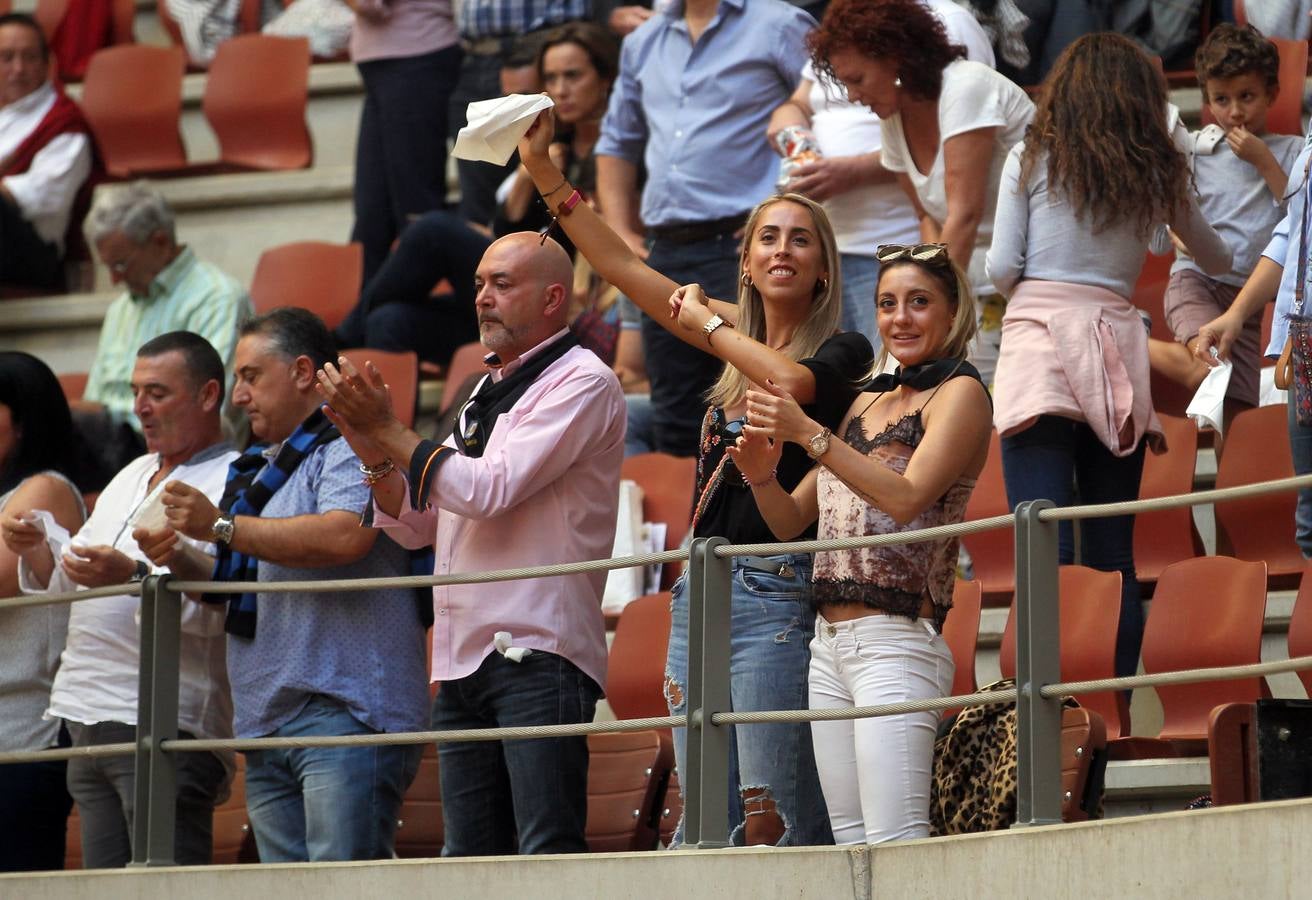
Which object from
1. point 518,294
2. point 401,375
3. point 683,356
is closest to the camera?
point 518,294

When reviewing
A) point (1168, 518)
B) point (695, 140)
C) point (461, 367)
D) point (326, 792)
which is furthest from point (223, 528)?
point (461, 367)

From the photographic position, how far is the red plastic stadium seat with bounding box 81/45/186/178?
9000 mm

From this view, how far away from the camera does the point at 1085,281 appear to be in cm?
494

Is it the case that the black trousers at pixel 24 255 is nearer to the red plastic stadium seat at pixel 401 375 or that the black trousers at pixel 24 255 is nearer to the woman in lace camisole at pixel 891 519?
the red plastic stadium seat at pixel 401 375

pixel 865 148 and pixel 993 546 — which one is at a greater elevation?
pixel 865 148

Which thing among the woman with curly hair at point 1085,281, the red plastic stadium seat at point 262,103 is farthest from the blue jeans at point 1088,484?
the red plastic stadium seat at point 262,103

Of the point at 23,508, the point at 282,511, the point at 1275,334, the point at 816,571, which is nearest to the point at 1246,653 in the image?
the point at 1275,334

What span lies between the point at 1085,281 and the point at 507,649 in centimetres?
164

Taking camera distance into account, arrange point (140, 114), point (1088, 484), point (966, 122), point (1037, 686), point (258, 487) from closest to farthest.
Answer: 1. point (1037, 686)
2. point (258, 487)
3. point (1088, 484)
4. point (966, 122)
5. point (140, 114)

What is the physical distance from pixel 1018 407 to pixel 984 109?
0.83 m

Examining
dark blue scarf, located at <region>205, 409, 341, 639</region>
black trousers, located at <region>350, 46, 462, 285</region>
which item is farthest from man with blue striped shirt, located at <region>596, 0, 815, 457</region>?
dark blue scarf, located at <region>205, 409, 341, 639</region>

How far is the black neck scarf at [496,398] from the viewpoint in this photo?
168 inches

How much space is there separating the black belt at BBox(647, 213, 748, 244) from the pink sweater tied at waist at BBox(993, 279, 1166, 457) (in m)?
1.59

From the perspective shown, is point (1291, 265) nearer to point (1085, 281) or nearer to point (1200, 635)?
point (1085, 281)
